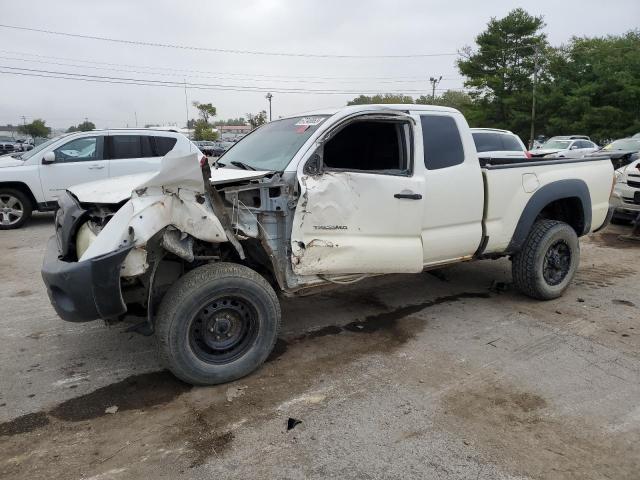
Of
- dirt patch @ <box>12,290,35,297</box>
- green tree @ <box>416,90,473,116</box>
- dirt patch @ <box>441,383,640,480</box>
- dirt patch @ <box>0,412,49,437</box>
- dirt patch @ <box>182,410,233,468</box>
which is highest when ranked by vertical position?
green tree @ <box>416,90,473,116</box>

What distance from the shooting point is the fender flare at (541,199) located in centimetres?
491

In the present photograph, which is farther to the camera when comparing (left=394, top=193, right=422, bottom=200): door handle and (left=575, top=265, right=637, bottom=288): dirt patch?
(left=575, top=265, right=637, bottom=288): dirt patch

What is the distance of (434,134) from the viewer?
4324mm

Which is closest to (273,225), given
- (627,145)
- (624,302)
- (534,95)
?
(624,302)

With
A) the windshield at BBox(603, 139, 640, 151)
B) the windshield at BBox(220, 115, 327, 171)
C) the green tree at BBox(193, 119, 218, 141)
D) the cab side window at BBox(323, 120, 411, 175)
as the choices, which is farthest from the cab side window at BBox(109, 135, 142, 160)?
the green tree at BBox(193, 119, 218, 141)

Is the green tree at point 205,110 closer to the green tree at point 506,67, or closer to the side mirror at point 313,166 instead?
the green tree at point 506,67

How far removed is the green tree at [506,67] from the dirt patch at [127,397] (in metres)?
37.1

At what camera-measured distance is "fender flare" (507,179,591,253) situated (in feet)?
16.1

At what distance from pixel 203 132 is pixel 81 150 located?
6616 cm

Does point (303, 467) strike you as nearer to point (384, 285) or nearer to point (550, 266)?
point (384, 285)

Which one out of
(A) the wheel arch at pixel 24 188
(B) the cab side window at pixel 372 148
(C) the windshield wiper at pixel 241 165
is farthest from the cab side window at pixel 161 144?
(B) the cab side window at pixel 372 148

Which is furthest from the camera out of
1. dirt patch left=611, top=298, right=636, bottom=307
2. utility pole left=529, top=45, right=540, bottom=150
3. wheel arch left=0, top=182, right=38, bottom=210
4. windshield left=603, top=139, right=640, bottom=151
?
utility pole left=529, top=45, right=540, bottom=150

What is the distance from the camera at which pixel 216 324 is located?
11.3ft

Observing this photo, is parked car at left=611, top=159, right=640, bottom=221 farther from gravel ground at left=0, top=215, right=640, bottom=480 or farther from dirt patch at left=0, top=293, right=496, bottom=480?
dirt patch at left=0, top=293, right=496, bottom=480
